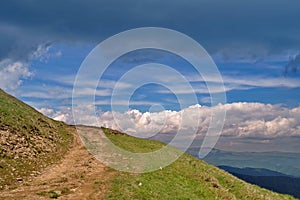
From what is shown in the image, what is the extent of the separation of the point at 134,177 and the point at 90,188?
18.7ft

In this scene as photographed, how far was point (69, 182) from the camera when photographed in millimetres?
33500

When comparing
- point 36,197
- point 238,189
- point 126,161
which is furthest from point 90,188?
point 238,189

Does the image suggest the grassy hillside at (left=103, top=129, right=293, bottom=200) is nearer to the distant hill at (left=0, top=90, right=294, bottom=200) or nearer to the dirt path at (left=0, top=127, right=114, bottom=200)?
the distant hill at (left=0, top=90, right=294, bottom=200)

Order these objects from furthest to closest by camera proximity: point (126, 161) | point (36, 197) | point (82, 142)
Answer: point (82, 142)
point (126, 161)
point (36, 197)

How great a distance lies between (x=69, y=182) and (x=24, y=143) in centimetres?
1543

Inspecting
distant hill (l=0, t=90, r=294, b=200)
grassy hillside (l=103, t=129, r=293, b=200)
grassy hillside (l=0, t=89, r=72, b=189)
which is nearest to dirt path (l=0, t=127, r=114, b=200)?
distant hill (l=0, t=90, r=294, b=200)

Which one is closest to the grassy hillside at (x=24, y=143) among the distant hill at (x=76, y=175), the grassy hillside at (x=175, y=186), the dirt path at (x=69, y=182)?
the distant hill at (x=76, y=175)

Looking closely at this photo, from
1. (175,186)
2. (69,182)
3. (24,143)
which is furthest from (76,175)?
(24,143)

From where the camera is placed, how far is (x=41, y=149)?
4738 centimetres

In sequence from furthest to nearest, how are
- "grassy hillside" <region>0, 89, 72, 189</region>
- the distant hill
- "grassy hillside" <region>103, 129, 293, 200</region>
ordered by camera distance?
"grassy hillside" <region>0, 89, 72, 189</region>, the distant hill, "grassy hillside" <region>103, 129, 293, 200</region>

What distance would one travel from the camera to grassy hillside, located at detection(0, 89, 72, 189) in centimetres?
3758

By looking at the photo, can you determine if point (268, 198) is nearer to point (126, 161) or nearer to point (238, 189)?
point (238, 189)

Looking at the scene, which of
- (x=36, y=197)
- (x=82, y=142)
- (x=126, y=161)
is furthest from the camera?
(x=82, y=142)

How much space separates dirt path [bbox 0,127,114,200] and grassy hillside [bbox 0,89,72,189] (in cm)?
179
